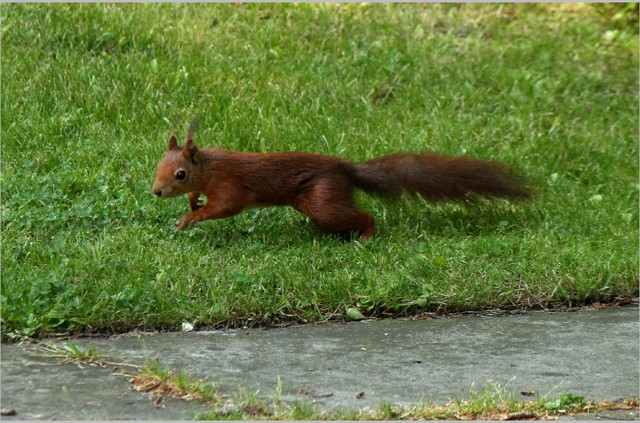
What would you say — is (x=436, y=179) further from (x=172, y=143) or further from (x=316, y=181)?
(x=172, y=143)

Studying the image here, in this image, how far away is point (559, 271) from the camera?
218 inches

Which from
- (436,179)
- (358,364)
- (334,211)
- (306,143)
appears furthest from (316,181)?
(358,364)

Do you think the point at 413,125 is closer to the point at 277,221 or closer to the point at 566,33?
the point at 277,221

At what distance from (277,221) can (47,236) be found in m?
1.34

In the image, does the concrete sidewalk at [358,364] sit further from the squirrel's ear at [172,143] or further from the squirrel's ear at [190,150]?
the squirrel's ear at [172,143]

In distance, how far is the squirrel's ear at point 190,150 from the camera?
574 cm

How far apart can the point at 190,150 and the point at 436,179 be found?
1423 millimetres

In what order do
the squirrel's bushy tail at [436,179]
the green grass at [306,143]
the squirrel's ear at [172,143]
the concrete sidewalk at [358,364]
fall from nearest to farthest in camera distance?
the concrete sidewalk at [358,364] → the green grass at [306,143] → the squirrel's ear at [172,143] → the squirrel's bushy tail at [436,179]

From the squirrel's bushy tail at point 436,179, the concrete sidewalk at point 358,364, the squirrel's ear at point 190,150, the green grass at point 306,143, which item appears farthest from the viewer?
the squirrel's bushy tail at point 436,179

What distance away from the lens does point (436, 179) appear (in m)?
6.10

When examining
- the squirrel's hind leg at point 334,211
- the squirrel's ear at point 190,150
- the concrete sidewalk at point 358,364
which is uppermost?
the squirrel's ear at point 190,150

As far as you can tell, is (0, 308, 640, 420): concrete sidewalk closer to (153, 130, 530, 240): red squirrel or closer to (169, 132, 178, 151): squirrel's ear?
(153, 130, 530, 240): red squirrel

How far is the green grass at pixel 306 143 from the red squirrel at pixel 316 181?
0.51ft

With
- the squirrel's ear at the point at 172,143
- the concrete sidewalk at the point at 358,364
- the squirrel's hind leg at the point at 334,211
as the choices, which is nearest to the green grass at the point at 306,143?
the squirrel's hind leg at the point at 334,211
